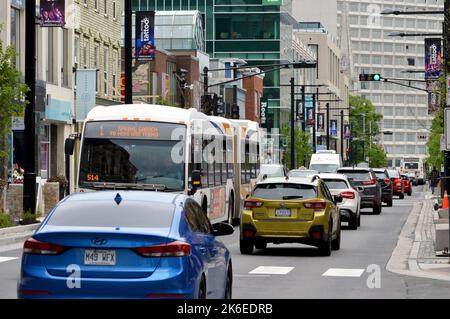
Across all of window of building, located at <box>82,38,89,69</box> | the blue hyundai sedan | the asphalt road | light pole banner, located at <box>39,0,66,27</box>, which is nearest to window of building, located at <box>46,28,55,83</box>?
window of building, located at <box>82,38,89,69</box>

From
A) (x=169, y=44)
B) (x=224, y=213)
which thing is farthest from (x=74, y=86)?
(x=169, y=44)

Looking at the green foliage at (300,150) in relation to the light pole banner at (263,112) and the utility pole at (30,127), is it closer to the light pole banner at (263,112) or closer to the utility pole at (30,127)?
the light pole banner at (263,112)

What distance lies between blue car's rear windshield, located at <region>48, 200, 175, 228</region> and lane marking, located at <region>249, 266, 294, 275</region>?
958 centimetres

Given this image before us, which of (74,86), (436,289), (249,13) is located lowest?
(436,289)

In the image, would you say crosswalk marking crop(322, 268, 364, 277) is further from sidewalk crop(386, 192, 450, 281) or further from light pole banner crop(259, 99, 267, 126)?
light pole banner crop(259, 99, 267, 126)

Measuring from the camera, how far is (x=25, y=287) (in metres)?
13.7

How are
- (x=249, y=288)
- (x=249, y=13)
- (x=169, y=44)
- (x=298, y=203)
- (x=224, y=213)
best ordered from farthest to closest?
(x=249, y=13) < (x=169, y=44) < (x=224, y=213) < (x=298, y=203) < (x=249, y=288)

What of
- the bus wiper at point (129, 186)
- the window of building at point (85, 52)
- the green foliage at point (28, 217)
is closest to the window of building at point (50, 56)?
the window of building at point (85, 52)

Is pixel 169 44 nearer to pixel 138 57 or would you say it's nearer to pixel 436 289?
Answer: pixel 138 57

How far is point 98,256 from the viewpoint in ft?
44.7

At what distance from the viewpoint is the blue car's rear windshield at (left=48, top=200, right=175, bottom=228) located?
14.0 meters

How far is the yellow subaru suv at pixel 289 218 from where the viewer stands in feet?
93.5
